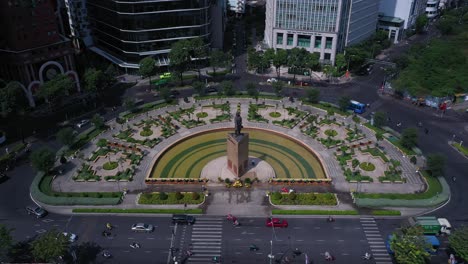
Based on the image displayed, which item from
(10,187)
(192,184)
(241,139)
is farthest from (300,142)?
(10,187)

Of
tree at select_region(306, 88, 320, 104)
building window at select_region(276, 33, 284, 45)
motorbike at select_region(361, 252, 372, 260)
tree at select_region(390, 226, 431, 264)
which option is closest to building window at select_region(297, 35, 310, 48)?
building window at select_region(276, 33, 284, 45)

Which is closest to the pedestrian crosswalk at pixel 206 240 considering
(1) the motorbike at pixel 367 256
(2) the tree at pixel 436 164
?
(1) the motorbike at pixel 367 256

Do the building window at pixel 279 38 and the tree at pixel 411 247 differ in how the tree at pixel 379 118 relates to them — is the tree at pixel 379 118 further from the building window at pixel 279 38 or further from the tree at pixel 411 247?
the building window at pixel 279 38

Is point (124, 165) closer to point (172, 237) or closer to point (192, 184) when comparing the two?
point (192, 184)

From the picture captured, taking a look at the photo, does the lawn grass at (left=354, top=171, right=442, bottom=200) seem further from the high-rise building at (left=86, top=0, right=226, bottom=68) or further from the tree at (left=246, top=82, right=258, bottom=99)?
the high-rise building at (left=86, top=0, right=226, bottom=68)

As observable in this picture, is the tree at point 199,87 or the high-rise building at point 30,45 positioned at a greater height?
the high-rise building at point 30,45

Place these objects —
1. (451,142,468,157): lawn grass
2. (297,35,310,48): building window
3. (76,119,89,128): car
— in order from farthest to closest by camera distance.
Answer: (297,35,310,48): building window
(76,119,89,128): car
(451,142,468,157): lawn grass
